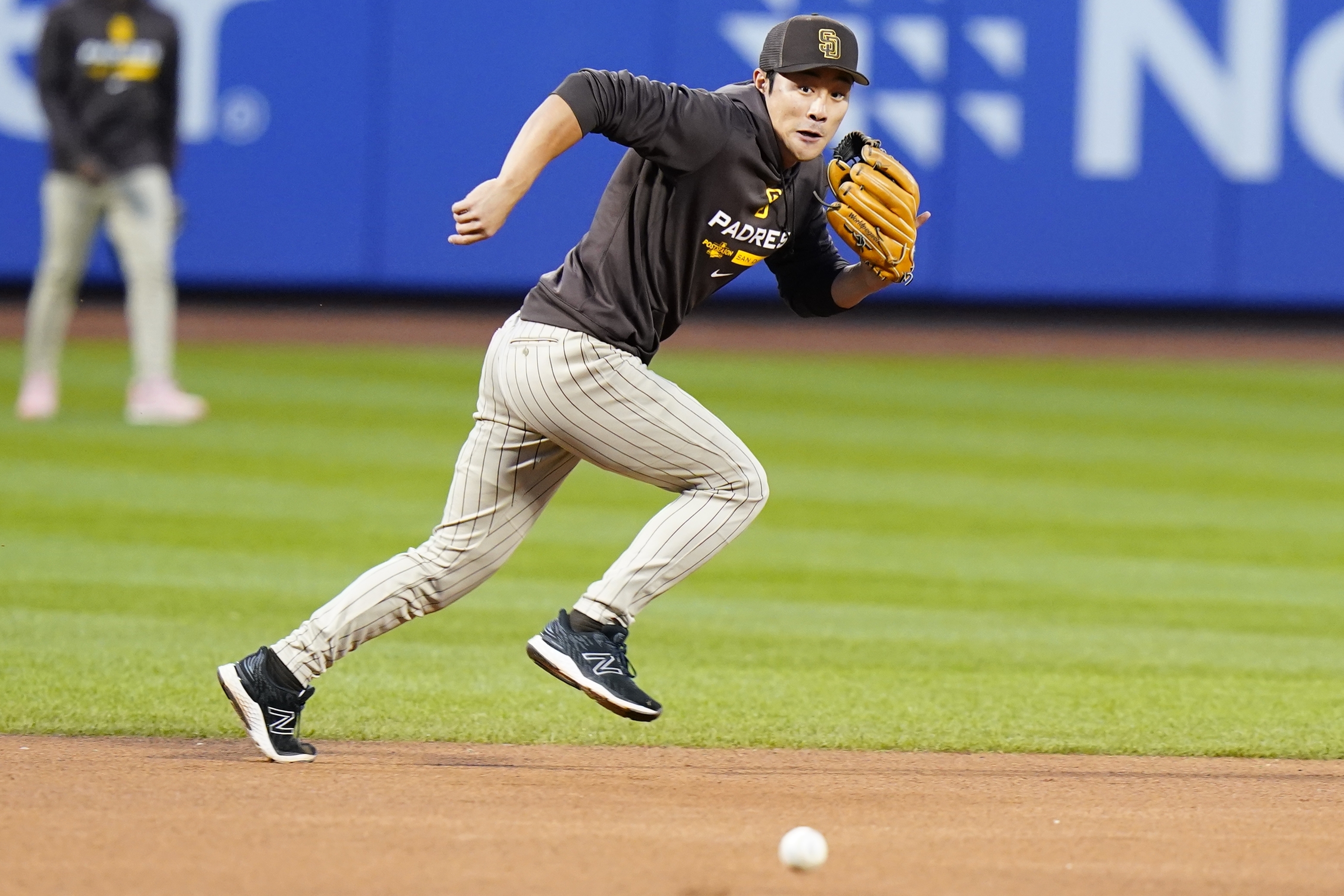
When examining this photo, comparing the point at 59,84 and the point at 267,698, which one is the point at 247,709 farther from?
the point at 59,84

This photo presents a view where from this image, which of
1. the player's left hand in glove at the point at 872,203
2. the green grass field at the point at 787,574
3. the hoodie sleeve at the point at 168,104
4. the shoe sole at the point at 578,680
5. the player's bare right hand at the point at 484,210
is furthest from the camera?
the hoodie sleeve at the point at 168,104

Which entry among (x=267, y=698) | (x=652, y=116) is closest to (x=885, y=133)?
(x=652, y=116)

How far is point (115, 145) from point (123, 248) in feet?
1.93

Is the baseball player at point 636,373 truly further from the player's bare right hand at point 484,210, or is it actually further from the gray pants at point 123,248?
the gray pants at point 123,248

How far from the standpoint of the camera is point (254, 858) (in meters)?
3.70

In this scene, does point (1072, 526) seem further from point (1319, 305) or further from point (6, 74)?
point (6, 74)

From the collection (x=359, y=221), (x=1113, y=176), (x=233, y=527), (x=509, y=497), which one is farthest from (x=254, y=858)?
(x=1113, y=176)

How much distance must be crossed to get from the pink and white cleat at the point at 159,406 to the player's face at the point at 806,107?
753 centimetres

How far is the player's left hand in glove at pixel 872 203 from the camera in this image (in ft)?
14.6

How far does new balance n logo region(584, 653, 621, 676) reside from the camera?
14.1 ft

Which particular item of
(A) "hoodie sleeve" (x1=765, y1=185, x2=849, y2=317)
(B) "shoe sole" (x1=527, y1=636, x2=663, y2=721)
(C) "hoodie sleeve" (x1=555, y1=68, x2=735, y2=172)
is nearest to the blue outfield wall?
(A) "hoodie sleeve" (x1=765, y1=185, x2=849, y2=317)

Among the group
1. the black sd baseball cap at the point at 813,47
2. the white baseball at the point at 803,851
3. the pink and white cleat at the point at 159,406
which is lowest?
the pink and white cleat at the point at 159,406

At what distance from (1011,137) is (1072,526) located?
9.13m

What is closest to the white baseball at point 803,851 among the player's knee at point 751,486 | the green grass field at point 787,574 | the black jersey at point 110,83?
the player's knee at point 751,486
